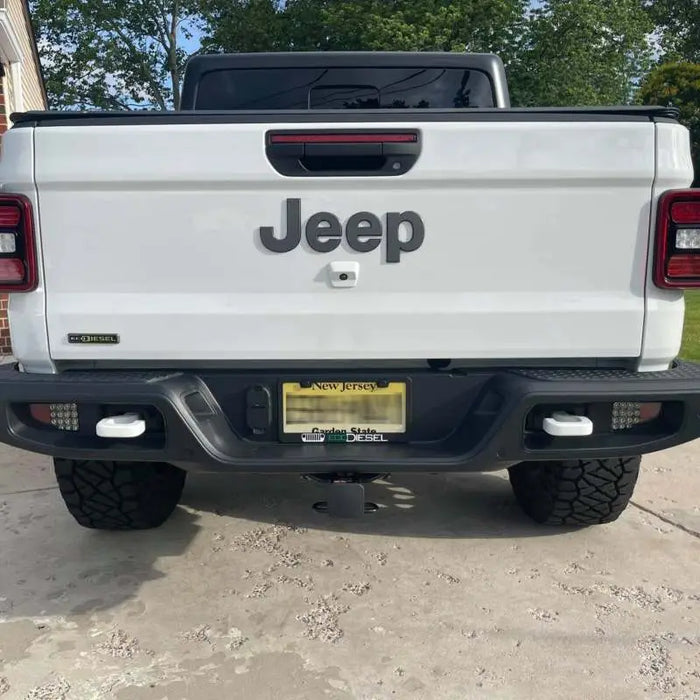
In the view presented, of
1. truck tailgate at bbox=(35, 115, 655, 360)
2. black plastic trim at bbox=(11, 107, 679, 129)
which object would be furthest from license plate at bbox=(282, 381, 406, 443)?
black plastic trim at bbox=(11, 107, 679, 129)

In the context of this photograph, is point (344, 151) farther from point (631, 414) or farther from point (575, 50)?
point (575, 50)

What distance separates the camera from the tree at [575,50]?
20.3 metres

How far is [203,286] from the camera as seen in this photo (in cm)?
243

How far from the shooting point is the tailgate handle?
7.70ft

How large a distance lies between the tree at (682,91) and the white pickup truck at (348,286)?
27160mm

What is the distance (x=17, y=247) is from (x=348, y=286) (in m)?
1.10

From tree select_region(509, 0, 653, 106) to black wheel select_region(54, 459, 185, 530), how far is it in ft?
65.2

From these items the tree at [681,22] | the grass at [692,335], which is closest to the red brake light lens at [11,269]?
the grass at [692,335]

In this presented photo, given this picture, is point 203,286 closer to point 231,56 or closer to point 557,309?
point 557,309

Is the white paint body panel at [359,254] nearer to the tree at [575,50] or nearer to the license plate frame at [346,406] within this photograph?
the license plate frame at [346,406]

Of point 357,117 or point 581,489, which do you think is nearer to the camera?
point 357,117

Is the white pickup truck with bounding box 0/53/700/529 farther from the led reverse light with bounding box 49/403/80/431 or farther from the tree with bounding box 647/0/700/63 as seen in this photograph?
the tree with bounding box 647/0/700/63

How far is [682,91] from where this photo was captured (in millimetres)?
27344

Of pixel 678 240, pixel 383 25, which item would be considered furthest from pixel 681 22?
pixel 678 240
